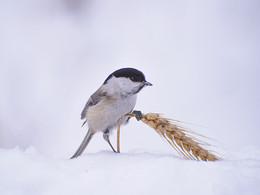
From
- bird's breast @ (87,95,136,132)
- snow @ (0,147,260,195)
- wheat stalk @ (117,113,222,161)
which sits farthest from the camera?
bird's breast @ (87,95,136,132)

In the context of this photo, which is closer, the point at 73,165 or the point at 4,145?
the point at 73,165

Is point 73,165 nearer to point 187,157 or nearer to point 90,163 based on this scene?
point 90,163

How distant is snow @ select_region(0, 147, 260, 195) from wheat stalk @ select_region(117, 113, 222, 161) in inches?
6.9

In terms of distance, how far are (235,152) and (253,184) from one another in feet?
2.48

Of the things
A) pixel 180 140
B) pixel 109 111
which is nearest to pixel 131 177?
pixel 180 140

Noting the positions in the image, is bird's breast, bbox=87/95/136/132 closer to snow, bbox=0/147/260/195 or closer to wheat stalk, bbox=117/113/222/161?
wheat stalk, bbox=117/113/222/161

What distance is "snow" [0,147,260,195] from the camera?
3.17ft

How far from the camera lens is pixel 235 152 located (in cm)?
167

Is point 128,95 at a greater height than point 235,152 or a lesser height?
greater

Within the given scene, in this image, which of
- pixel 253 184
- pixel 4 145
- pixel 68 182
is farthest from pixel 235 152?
pixel 4 145

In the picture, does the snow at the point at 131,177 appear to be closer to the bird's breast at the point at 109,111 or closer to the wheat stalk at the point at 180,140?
the wheat stalk at the point at 180,140

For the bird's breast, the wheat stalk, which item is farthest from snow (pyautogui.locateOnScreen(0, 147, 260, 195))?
the bird's breast

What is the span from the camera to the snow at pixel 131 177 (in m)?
0.97

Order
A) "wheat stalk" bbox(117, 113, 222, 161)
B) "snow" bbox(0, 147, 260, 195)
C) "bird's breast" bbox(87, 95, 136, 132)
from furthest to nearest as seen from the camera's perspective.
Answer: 1. "bird's breast" bbox(87, 95, 136, 132)
2. "wheat stalk" bbox(117, 113, 222, 161)
3. "snow" bbox(0, 147, 260, 195)
